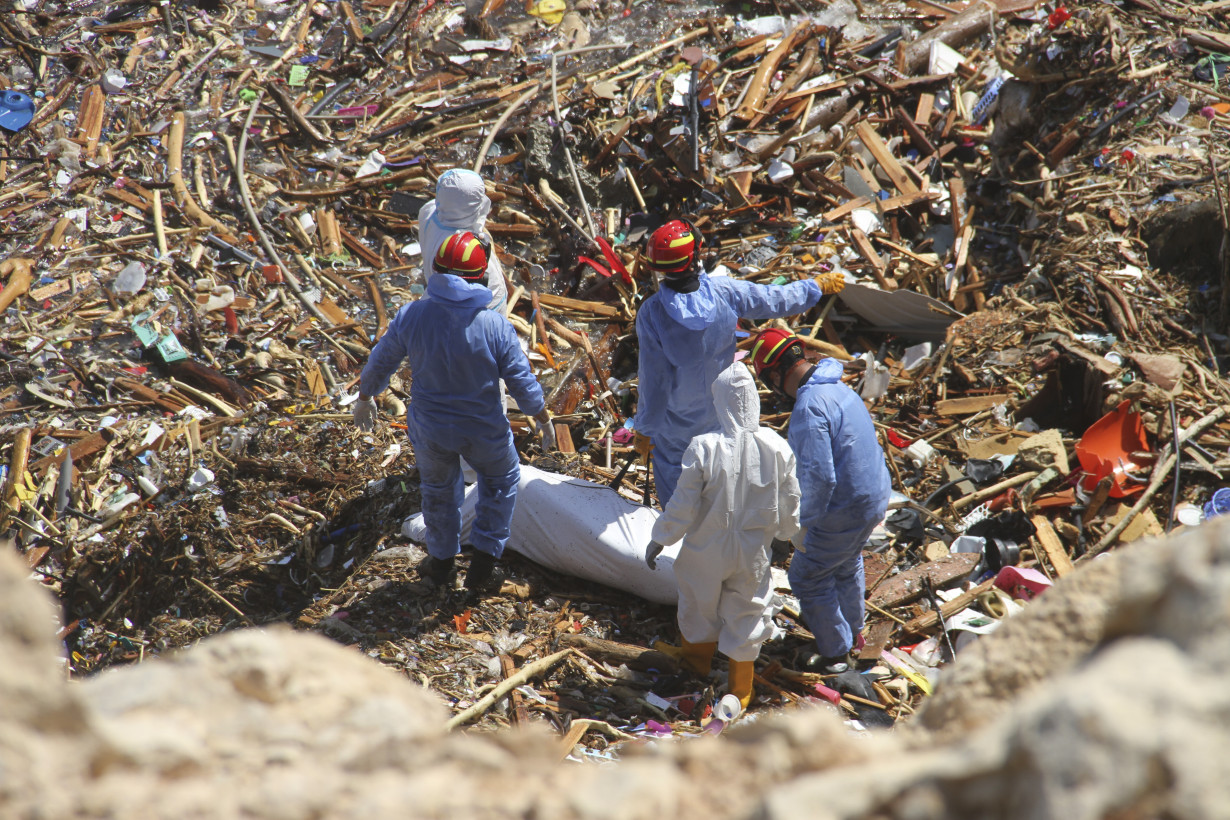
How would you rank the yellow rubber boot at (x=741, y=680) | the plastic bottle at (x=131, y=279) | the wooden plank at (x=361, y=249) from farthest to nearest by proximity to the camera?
1. the wooden plank at (x=361, y=249)
2. the plastic bottle at (x=131, y=279)
3. the yellow rubber boot at (x=741, y=680)

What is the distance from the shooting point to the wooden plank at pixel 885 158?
27.2ft

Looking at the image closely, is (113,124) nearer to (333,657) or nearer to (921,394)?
(921,394)

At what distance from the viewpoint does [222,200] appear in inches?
310

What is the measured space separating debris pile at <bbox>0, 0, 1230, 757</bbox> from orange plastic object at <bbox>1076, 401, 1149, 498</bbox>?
18 millimetres

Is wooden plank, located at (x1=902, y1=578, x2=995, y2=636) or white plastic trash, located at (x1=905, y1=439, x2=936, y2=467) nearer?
wooden plank, located at (x1=902, y1=578, x2=995, y2=636)

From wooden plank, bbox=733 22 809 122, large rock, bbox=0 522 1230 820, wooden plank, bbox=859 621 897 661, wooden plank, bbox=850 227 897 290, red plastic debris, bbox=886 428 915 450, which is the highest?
large rock, bbox=0 522 1230 820

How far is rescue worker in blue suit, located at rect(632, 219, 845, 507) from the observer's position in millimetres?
4789

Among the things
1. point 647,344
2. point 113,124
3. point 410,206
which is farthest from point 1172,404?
point 113,124

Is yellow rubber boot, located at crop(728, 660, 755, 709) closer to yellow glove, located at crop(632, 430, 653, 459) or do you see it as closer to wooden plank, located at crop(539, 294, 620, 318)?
yellow glove, located at crop(632, 430, 653, 459)

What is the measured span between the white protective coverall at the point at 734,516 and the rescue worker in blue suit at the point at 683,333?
3.36 ft

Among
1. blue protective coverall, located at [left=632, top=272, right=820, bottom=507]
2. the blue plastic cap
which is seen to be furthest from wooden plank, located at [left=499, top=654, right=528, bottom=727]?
the blue plastic cap

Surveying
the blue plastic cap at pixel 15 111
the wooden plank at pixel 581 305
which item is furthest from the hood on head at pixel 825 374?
the blue plastic cap at pixel 15 111

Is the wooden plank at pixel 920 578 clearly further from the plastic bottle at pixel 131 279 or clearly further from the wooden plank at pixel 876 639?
the plastic bottle at pixel 131 279

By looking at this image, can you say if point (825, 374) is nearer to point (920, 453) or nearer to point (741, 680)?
point (741, 680)
